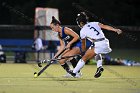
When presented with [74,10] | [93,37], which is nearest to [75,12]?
[74,10]

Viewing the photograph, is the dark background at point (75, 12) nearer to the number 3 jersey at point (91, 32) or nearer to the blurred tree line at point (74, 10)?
the blurred tree line at point (74, 10)

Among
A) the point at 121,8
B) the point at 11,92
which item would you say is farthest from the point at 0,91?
the point at 121,8

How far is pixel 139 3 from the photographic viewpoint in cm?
4881

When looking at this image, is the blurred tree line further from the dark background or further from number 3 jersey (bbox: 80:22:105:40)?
number 3 jersey (bbox: 80:22:105:40)

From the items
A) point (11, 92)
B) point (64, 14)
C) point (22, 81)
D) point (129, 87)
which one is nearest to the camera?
point (11, 92)

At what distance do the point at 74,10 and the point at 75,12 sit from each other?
1.41ft

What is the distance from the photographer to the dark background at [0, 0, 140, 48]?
42.1 m

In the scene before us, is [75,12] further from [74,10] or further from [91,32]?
[91,32]

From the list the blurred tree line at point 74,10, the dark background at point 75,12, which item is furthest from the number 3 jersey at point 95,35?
the blurred tree line at point 74,10

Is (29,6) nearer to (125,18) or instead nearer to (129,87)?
(125,18)

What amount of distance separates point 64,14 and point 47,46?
1740cm

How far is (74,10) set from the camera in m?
44.3

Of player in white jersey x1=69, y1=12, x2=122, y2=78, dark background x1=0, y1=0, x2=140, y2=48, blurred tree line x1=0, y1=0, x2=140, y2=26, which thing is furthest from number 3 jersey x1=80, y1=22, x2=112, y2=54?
blurred tree line x1=0, y1=0, x2=140, y2=26

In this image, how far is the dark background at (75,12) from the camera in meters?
42.1
